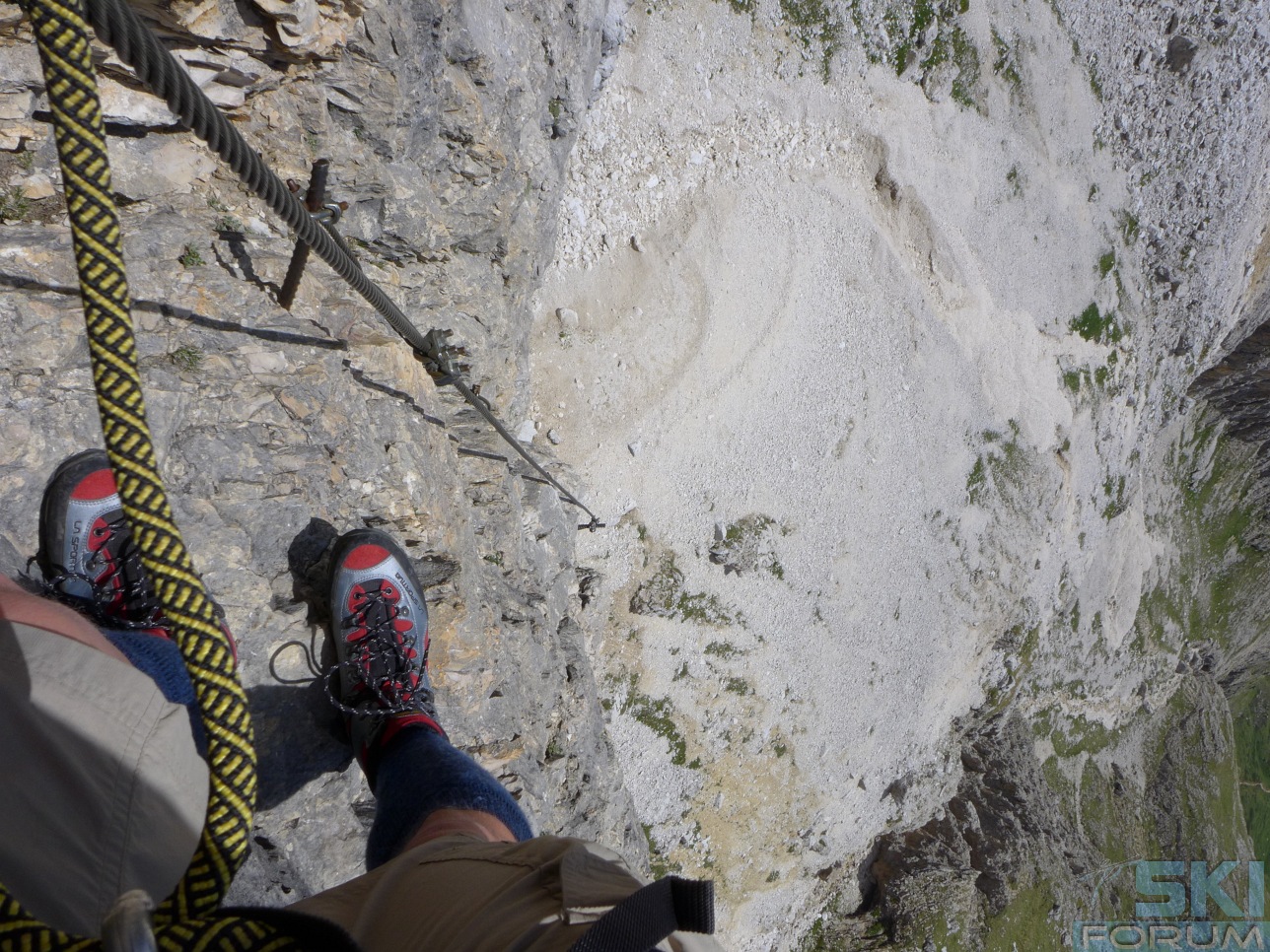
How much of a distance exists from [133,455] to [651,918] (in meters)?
1.56

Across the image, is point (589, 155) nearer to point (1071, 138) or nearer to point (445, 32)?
point (445, 32)

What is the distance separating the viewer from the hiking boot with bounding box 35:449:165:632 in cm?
308

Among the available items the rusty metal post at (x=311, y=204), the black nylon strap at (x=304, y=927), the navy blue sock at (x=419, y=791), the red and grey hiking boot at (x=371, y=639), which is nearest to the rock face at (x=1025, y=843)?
the navy blue sock at (x=419, y=791)

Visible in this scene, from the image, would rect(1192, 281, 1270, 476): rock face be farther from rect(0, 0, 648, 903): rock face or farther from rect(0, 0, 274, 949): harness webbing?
rect(0, 0, 274, 949): harness webbing

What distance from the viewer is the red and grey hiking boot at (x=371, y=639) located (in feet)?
12.6

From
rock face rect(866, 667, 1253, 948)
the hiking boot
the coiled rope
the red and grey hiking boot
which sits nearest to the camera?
the coiled rope

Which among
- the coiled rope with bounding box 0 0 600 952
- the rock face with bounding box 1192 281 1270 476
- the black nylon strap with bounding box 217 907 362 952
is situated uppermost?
the rock face with bounding box 1192 281 1270 476

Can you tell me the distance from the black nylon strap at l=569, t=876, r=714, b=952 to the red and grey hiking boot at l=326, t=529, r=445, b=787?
250cm

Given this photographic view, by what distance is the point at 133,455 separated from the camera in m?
1.43

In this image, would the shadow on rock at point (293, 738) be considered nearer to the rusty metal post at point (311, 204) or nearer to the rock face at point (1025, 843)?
the rusty metal post at point (311, 204)

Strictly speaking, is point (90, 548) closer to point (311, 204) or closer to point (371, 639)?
point (371, 639)

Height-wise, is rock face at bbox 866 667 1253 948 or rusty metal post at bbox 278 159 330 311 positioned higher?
rusty metal post at bbox 278 159 330 311

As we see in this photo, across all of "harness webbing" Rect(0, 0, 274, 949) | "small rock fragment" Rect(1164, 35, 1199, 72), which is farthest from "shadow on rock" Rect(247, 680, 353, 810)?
"small rock fragment" Rect(1164, 35, 1199, 72)

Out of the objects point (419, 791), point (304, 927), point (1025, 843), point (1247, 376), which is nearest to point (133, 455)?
point (304, 927)
